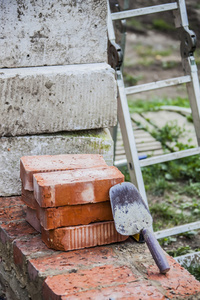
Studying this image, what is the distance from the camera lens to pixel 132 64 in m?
8.41

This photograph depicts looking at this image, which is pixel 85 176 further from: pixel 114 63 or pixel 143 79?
pixel 143 79

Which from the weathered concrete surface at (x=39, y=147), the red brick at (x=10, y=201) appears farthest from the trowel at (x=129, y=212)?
the red brick at (x=10, y=201)

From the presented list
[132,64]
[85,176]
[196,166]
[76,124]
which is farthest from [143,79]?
[85,176]

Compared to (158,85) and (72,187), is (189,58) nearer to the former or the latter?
(158,85)

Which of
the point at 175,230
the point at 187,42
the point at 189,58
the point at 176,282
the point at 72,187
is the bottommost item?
the point at 175,230

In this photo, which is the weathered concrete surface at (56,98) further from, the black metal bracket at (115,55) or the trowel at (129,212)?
the trowel at (129,212)

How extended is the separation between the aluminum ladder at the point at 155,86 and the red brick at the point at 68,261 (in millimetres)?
914

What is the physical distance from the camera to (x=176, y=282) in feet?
5.61

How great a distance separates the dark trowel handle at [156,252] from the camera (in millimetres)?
1738

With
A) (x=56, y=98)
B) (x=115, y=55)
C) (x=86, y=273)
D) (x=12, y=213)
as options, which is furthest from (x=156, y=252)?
(x=115, y=55)

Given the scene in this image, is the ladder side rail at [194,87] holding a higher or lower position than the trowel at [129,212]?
higher

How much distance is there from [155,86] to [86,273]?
160 centimetres

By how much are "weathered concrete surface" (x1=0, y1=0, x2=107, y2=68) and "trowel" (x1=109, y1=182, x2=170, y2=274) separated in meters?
0.85

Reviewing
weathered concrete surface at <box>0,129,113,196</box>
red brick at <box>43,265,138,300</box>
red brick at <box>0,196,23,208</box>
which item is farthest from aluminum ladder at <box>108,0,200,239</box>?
red brick at <box>43,265,138,300</box>
